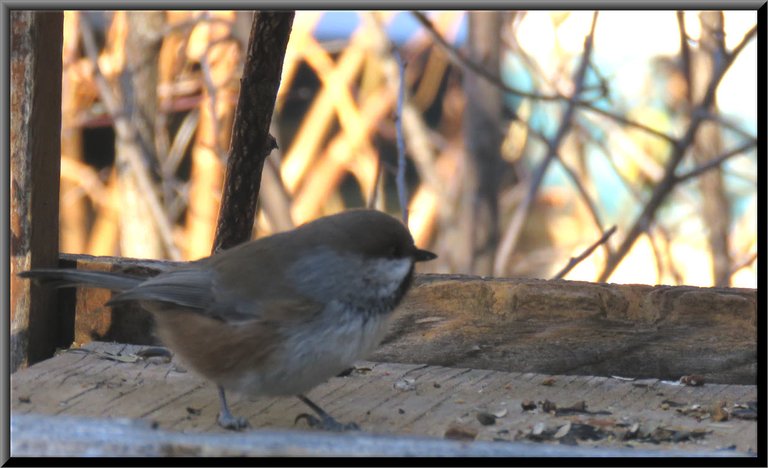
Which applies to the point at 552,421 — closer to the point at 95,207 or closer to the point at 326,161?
the point at 326,161

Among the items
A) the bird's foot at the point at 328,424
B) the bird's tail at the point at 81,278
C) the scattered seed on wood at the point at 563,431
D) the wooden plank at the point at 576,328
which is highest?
the bird's tail at the point at 81,278

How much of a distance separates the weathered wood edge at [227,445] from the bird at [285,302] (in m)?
0.24

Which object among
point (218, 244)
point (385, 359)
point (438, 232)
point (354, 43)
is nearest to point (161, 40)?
point (354, 43)

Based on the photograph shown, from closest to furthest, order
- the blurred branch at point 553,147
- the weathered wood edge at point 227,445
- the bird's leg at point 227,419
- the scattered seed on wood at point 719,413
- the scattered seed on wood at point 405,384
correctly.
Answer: the weathered wood edge at point 227,445 → the bird's leg at point 227,419 → the scattered seed on wood at point 719,413 → the scattered seed on wood at point 405,384 → the blurred branch at point 553,147

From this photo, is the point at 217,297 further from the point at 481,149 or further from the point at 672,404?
the point at 481,149

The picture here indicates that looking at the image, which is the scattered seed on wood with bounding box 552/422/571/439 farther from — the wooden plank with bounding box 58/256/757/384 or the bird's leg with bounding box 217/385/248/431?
the bird's leg with bounding box 217/385/248/431

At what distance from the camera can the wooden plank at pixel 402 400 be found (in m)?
2.60

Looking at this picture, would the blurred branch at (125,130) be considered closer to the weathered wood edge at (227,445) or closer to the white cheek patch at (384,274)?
the white cheek patch at (384,274)

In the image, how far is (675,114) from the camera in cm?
673

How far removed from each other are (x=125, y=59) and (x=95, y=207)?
245 centimetres

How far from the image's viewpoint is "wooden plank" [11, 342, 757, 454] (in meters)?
2.60

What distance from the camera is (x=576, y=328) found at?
3193 mm

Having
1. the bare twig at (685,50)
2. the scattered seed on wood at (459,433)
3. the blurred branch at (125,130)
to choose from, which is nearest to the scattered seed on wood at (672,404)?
the scattered seed on wood at (459,433)

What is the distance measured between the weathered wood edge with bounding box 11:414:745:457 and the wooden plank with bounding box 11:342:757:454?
137 millimetres
